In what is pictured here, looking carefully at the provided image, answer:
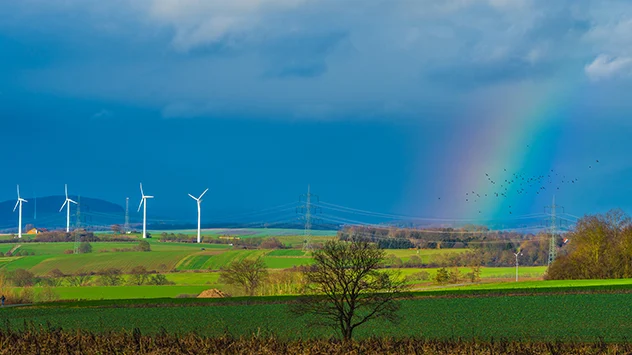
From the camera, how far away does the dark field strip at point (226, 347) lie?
55.1 feet

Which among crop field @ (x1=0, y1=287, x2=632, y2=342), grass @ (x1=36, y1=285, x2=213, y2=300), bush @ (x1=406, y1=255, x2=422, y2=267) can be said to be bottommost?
grass @ (x1=36, y1=285, x2=213, y2=300)

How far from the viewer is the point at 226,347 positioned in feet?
55.9

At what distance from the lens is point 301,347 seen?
56.3 feet

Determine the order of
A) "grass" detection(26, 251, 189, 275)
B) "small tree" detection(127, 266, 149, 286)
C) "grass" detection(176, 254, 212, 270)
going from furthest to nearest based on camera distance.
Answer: "grass" detection(176, 254, 212, 270), "grass" detection(26, 251, 189, 275), "small tree" detection(127, 266, 149, 286)

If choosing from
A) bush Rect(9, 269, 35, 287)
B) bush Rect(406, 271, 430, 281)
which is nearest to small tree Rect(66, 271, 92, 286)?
bush Rect(9, 269, 35, 287)

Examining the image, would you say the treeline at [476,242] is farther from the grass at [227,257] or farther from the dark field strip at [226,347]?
the dark field strip at [226,347]

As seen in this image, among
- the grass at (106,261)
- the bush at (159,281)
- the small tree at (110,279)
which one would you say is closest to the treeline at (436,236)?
the grass at (106,261)

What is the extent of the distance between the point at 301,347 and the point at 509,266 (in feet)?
366

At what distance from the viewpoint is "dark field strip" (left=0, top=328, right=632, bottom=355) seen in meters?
16.8

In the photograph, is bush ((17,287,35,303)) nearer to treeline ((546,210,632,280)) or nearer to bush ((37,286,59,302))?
bush ((37,286,59,302))

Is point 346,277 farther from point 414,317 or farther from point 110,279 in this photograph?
point 110,279

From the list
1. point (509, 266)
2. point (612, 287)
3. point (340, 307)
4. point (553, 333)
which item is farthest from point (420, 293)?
point (509, 266)

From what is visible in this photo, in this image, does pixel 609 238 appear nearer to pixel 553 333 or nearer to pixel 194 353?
pixel 553 333

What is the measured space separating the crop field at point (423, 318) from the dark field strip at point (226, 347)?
16.2 m
